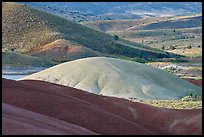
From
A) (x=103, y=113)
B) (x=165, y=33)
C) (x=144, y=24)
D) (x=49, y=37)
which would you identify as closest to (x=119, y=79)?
(x=103, y=113)

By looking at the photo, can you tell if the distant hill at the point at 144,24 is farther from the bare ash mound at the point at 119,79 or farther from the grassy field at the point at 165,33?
the bare ash mound at the point at 119,79

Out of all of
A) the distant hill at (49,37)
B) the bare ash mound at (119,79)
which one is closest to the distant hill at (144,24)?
the distant hill at (49,37)

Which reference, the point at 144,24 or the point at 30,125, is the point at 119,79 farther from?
the point at 144,24

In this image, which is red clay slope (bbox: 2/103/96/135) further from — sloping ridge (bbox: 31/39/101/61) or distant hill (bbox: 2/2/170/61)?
distant hill (bbox: 2/2/170/61)

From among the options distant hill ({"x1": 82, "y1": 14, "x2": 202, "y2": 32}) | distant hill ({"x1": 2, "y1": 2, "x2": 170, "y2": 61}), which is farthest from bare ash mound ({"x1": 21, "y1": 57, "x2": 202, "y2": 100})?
distant hill ({"x1": 82, "y1": 14, "x2": 202, "y2": 32})

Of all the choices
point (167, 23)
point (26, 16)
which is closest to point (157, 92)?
point (26, 16)

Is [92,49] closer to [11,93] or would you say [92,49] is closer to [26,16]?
[26,16]
